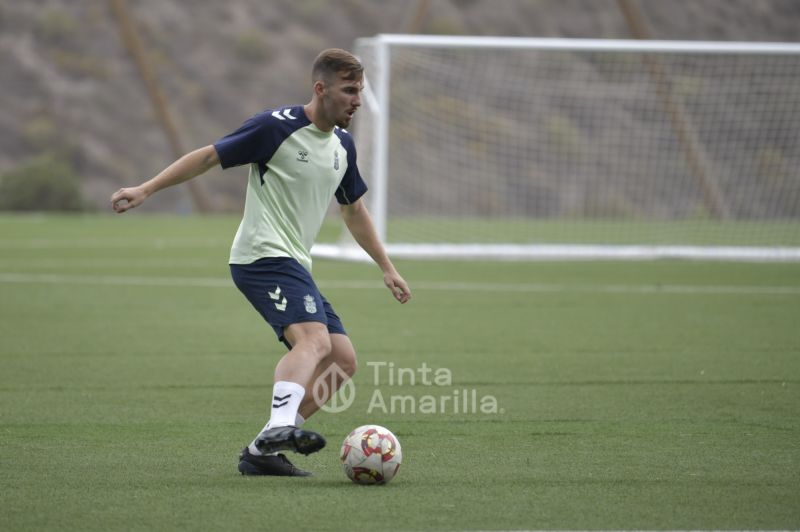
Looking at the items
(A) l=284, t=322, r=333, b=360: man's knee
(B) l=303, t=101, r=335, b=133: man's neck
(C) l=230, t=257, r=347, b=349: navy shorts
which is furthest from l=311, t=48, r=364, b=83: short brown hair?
(A) l=284, t=322, r=333, b=360: man's knee

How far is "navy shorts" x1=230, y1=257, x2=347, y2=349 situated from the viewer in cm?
598

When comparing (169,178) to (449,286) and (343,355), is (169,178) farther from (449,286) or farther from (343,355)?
(449,286)

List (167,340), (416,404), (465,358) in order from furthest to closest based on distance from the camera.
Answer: (167,340)
(465,358)
(416,404)

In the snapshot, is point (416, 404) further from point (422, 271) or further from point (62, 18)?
point (62, 18)

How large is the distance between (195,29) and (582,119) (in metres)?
18.6

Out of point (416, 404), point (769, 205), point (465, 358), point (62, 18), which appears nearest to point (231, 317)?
point (465, 358)

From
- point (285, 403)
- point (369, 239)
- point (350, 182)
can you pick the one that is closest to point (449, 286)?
point (369, 239)

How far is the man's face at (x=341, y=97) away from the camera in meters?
5.98

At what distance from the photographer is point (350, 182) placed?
6430 millimetres

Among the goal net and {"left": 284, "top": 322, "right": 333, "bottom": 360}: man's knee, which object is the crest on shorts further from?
the goal net

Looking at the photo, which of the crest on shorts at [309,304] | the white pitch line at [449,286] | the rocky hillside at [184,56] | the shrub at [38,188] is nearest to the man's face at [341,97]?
the crest on shorts at [309,304]

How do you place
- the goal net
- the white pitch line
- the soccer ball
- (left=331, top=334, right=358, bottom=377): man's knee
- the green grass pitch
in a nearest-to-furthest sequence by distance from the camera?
the green grass pitch < the soccer ball < (left=331, top=334, right=358, bottom=377): man's knee < the white pitch line < the goal net

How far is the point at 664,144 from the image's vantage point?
31.6 metres

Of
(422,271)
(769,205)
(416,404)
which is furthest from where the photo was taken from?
(769,205)
